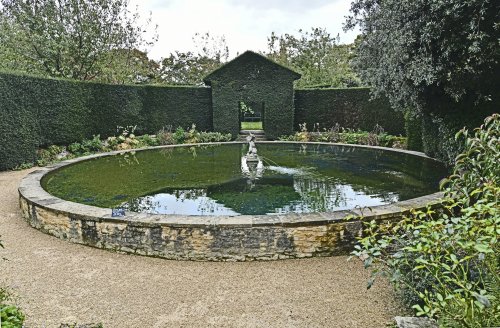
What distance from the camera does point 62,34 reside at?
48.4 ft

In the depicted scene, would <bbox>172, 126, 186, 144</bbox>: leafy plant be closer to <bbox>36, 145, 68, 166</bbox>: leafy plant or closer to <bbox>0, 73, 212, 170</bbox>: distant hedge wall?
<bbox>0, 73, 212, 170</bbox>: distant hedge wall

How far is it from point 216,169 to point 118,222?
4.77 metres

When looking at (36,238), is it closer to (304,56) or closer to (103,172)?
(103,172)

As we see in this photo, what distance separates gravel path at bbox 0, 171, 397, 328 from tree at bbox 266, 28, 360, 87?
21459 millimetres

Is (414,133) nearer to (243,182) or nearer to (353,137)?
(353,137)

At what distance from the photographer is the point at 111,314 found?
10.1 feet

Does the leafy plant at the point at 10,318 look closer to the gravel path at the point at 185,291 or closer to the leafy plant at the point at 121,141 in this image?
the gravel path at the point at 185,291

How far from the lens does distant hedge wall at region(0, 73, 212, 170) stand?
397 inches

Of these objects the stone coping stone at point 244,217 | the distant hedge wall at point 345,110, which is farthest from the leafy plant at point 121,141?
the stone coping stone at point 244,217

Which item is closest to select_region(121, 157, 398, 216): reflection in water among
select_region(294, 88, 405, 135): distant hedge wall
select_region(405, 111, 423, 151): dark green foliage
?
select_region(405, 111, 423, 151): dark green foliage

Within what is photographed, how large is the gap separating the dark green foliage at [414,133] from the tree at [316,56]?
40.8 ft

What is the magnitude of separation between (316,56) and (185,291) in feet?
81.5

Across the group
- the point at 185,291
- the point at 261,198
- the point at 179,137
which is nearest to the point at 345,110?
the point at 179,137

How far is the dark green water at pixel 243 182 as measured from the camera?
5.76 m
